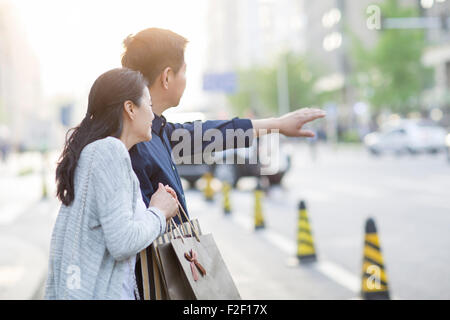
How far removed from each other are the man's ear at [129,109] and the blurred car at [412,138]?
30234 millimetres

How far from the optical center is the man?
247cm

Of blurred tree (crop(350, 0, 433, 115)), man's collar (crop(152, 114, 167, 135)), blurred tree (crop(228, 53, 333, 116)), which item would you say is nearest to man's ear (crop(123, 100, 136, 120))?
man's collar (crop(152, 114, 167, 135))

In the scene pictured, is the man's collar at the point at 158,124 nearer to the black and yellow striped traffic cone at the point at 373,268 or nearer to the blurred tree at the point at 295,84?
the black and yellow striped traffic cone at the point at 373,268

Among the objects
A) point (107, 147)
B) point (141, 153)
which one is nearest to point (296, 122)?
point (141, 153)

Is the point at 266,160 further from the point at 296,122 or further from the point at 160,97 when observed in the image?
the point at 160,97

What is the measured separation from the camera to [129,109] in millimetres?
2256

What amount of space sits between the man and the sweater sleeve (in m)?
0.32

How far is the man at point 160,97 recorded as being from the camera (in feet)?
8.12

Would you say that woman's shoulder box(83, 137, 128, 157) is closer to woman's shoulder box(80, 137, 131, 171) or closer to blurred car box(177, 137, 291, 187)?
woman's shoulder box(80, 137, 131, 171)

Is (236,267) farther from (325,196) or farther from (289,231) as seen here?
(325,196)

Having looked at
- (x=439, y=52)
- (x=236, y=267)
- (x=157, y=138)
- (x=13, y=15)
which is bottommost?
(x=236, y=267)

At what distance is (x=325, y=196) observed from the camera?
1620cm
